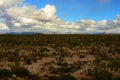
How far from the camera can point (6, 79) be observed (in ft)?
51.7

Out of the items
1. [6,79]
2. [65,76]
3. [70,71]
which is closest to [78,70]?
[70,71]

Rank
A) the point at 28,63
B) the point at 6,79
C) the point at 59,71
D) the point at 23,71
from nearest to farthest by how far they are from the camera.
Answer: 1. the point at 6,79
2. the point at 23,71
3. the point at 59,71
4. the point at 28,63

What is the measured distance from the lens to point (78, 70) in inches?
806

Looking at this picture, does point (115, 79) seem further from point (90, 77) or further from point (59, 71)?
point (59, 71)

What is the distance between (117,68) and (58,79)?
19.2ft

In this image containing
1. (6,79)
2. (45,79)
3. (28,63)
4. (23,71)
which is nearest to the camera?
(6,79)

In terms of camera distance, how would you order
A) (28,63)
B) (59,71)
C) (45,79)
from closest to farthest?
1. (45,79)
2. (59,71)
3. (28,63)

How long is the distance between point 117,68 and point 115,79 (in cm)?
384

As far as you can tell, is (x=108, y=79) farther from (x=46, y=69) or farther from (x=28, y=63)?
(x=28, y=63)

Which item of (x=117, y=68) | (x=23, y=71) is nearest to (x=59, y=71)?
(x=23, y=71)

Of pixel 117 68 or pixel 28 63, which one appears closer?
pixel 117 68

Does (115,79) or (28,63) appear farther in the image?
(28,63)

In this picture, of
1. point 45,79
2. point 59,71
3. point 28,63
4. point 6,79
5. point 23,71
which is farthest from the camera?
point 28,63

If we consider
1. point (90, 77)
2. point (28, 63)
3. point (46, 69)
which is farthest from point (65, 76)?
point (28, 63)
